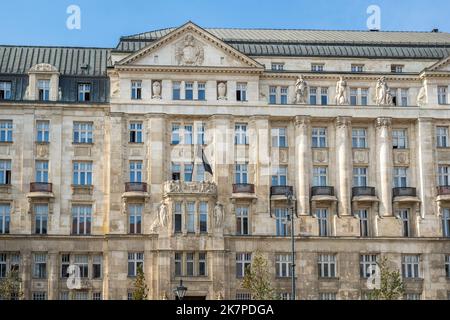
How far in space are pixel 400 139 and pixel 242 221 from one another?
15.1 m

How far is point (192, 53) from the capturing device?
236 ft

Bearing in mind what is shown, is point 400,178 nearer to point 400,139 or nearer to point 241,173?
point 400,139

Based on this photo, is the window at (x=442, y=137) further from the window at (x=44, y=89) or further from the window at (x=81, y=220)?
the window at (x=44, y=89)

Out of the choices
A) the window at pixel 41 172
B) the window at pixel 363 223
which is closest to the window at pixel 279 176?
the window at pixel 363 223

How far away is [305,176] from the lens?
234ft

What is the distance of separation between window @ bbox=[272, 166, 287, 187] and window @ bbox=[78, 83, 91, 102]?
16586 millimetres

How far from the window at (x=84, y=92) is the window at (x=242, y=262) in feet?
59.6

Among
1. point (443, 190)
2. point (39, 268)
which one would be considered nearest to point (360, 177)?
point (443, 190)

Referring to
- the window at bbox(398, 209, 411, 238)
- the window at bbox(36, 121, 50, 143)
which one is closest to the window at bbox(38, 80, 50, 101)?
the window at bbox(36, 121, 50, 143)

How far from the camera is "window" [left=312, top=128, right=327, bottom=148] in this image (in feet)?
240

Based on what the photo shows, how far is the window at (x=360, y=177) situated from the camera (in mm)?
72562

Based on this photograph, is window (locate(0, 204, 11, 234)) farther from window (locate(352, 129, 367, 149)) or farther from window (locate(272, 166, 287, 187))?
window (locate(352, 129, 367, 149))

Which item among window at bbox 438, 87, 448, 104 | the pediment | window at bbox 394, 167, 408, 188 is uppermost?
the pediment
